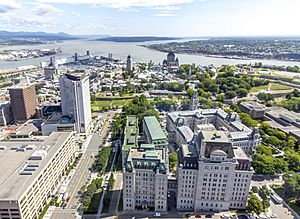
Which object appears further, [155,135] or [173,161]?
[173,161]

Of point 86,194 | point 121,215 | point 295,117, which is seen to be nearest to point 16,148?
point 86,194

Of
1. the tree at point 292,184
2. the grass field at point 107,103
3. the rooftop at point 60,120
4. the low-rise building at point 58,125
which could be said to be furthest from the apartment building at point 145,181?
the grass field at point 107,103

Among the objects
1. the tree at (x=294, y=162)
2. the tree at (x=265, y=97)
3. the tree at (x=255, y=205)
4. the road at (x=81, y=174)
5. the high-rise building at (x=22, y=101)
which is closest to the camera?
the tree at (x=255, y=205)

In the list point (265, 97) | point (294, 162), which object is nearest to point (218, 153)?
point (294, 162)

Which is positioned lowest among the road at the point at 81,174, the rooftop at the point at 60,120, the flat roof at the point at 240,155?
the road at the point at 81,174

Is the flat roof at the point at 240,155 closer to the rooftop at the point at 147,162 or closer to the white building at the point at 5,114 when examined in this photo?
the rooftop at the point at 147,162

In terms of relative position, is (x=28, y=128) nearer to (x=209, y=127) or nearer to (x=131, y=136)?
(x=131, y=136)
